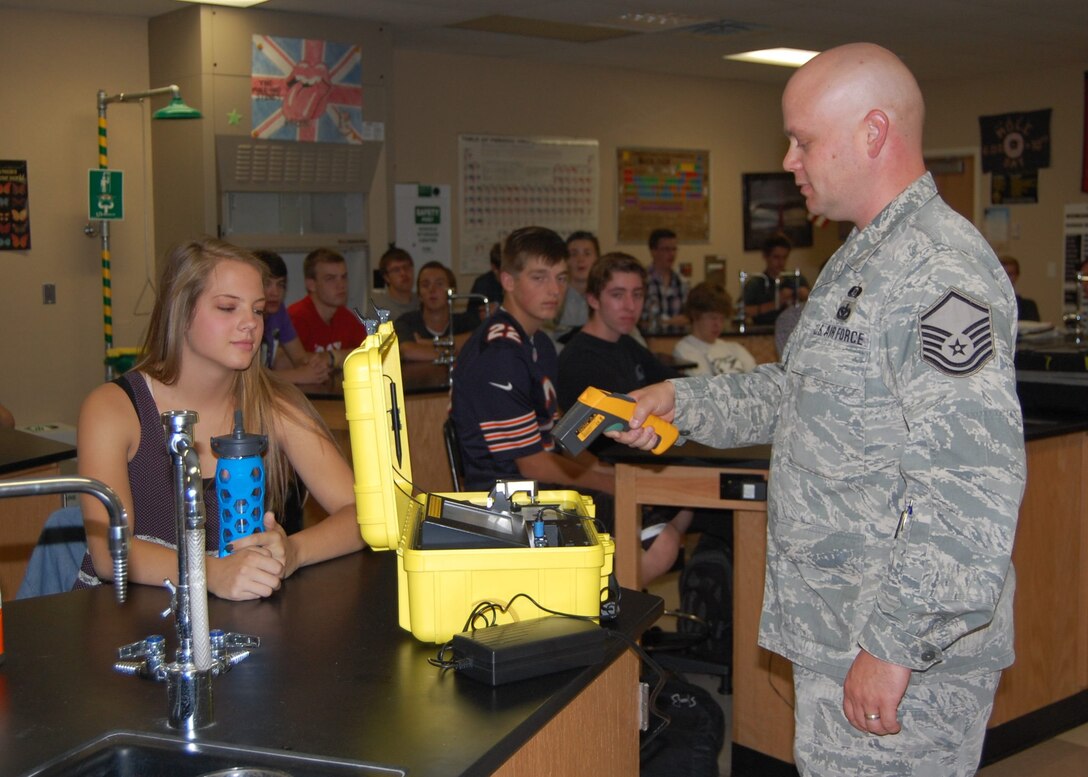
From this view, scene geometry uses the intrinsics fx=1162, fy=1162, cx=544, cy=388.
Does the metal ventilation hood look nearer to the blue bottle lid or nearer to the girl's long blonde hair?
the girl's long blonde hair

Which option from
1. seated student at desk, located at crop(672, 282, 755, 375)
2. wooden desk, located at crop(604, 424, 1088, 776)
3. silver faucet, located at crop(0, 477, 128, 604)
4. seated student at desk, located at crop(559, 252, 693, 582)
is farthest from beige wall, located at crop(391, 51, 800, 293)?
silver faucet, located at crop(0, 477, 128, 604)

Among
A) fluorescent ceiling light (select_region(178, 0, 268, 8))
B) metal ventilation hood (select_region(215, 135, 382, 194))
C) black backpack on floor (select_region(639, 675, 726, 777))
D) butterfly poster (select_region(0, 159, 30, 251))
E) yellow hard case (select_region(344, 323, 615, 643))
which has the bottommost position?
black backpack on floor (select_region(639, 675, 726, 777))

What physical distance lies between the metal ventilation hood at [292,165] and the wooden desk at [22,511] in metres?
2.99

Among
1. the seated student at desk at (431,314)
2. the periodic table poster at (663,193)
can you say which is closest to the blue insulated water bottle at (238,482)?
the seated student at desk at (431,314)

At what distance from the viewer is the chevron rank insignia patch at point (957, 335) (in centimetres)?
149

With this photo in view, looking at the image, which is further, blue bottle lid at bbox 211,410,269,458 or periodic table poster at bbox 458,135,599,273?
periodic table poster at bbox 458,135,599,273

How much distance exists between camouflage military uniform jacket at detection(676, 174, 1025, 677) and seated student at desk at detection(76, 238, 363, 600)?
752mm

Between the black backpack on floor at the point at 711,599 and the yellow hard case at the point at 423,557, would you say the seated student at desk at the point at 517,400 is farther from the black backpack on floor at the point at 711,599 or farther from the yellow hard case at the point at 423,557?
the yellow hard case at the point at 423,557

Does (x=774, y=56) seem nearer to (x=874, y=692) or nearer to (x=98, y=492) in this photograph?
(x=874, y=692)

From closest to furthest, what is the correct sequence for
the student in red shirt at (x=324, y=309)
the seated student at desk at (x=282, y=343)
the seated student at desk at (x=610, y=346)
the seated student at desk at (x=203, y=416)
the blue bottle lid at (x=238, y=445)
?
1. the blue bottle lid at (x=238, y=445)
2. the seated student at desk at (x=203, y=416)
3. the seated student at desk at (x=610, y=346)
4. the seated student at desk at (x=282, y=343)
5. the student in red shirt at (x=324, y=309)

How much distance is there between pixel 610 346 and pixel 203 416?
6.57 feet

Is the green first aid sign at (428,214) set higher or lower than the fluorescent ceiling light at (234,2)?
lower

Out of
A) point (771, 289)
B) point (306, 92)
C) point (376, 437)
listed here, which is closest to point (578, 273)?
point (306, 92)

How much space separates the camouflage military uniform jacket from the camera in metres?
1.47
